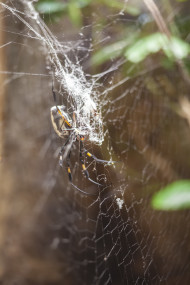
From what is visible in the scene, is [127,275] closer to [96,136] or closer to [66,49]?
[96,136]

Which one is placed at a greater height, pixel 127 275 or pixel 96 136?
pixel 96 136

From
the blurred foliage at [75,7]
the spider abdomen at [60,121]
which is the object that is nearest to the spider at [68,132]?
the spider abdomen at [60,121]

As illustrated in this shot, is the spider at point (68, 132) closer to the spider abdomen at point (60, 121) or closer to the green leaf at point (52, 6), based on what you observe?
the spider abdomen at point (60, 121)

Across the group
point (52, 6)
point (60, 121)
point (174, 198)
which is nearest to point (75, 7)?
point (52, 6)

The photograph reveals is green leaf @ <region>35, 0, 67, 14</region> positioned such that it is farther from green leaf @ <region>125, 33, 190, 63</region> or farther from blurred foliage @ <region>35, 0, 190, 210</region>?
green leaf @ <region>125, 33, 190, 63</region>

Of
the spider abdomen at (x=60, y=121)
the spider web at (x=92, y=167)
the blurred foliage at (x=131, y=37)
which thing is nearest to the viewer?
the spider abdomen at (x=60, y=121)

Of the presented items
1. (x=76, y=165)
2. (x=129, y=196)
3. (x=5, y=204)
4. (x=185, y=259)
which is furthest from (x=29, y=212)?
(x=185, y=259)

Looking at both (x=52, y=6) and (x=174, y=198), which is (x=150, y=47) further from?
(x=174, y=198)
